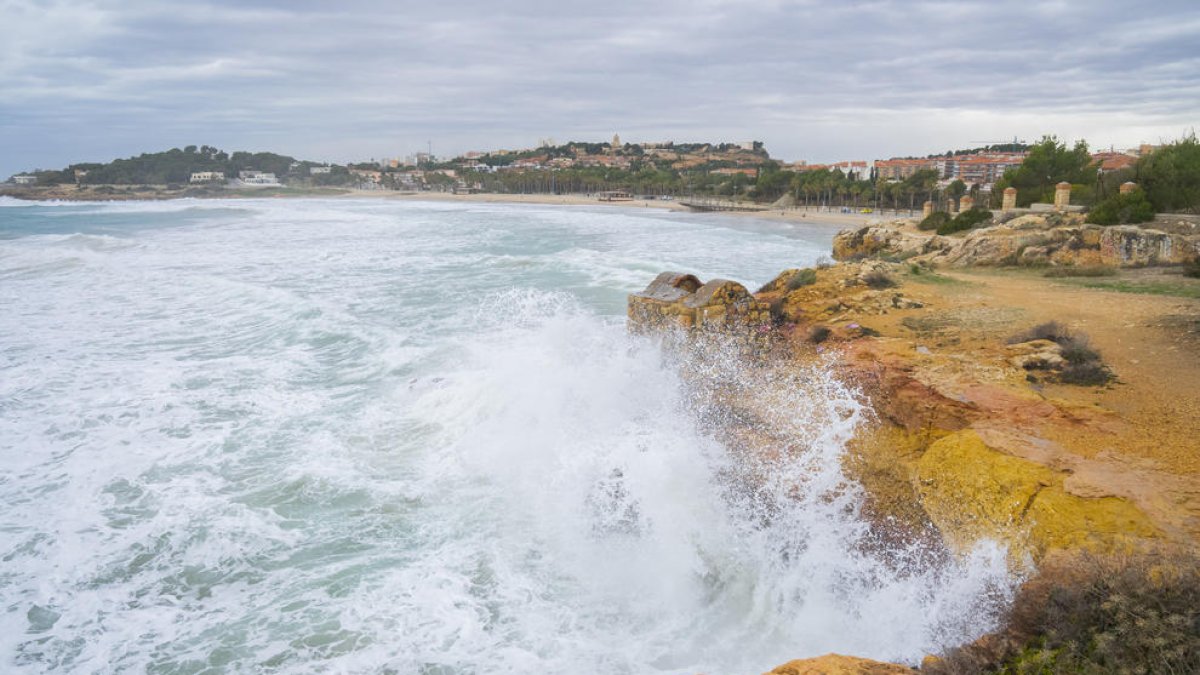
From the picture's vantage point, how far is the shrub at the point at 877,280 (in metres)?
11.2

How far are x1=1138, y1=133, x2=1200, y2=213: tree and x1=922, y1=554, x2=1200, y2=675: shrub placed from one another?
24448 millimetres

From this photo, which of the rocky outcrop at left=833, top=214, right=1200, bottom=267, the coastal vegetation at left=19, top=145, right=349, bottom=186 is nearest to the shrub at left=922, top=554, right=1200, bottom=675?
the rocky outcrop at left=833, top=214, right=1200, bottom=267

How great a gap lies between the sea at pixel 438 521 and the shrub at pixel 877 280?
4.09 metres

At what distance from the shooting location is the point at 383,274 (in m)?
23.8

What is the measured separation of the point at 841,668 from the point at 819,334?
550 cm

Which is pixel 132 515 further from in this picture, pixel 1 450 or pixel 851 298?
pixel 851 298

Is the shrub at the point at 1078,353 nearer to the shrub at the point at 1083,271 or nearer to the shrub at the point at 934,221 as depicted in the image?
the shrub at the point at 1083,271

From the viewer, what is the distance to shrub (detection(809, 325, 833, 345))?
8.45 meters

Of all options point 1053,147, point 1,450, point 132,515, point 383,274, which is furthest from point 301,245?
point 1053,147

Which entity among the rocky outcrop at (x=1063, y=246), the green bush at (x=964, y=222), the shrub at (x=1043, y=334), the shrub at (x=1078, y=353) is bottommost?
the shrub at (x=1078, y=353)

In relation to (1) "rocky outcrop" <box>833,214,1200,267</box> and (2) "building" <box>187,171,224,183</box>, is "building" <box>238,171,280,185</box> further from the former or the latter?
(1) "rocky outcrop" <box>833,214,1200,267</box>

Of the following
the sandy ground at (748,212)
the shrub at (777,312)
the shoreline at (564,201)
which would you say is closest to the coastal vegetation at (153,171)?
the shoreline at (564,201)

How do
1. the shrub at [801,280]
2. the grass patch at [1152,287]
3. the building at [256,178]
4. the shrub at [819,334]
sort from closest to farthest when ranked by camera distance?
the shrub at [819,334] < the grass patch at [1152,287] < the shrub at [801,280] < the building at [256,178]

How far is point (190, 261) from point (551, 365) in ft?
81.5
